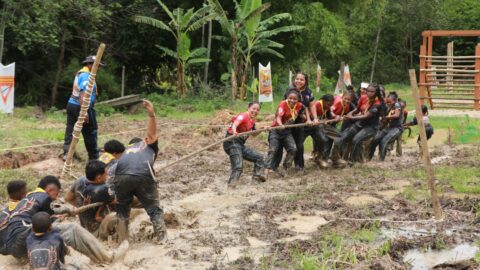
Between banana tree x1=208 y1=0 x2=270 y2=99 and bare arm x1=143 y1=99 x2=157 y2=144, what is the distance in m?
14.6

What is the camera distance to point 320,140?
11953 mm

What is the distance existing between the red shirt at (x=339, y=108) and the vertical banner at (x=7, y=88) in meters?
9.02

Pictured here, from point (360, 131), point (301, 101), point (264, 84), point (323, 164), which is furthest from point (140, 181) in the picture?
point (264, 84)

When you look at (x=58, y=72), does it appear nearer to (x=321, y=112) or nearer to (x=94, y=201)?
(x=321, y=112)

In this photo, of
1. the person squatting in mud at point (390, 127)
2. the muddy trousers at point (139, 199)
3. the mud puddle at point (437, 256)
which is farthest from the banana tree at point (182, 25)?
the mud puddle at point (437, 256)

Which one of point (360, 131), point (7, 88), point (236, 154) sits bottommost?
point (236, 154)

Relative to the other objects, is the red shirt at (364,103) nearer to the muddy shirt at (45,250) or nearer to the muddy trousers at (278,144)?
the muddy trousers at (278,144)

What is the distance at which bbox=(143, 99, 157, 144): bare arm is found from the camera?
23.0 ft

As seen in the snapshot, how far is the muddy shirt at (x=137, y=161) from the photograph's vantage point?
23.5 ft

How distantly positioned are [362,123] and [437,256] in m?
5.63

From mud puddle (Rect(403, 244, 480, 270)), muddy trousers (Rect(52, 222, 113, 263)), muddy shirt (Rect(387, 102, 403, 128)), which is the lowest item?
mud puddle (Rect(403, 244, 480, 270))

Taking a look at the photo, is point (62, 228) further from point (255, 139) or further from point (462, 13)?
point (462, 13)

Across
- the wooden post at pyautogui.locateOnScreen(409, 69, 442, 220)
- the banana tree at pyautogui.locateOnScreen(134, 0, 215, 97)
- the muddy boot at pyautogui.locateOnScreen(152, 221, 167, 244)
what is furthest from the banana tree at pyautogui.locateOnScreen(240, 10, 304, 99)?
the muddy boot at pyautogui.locateOnScreen(152, 221, 167, 244)

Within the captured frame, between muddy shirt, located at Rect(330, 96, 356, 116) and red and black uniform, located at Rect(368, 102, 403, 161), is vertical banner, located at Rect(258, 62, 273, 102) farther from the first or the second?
muddy shirt, located at Rect(330, 96, 356, 116)
